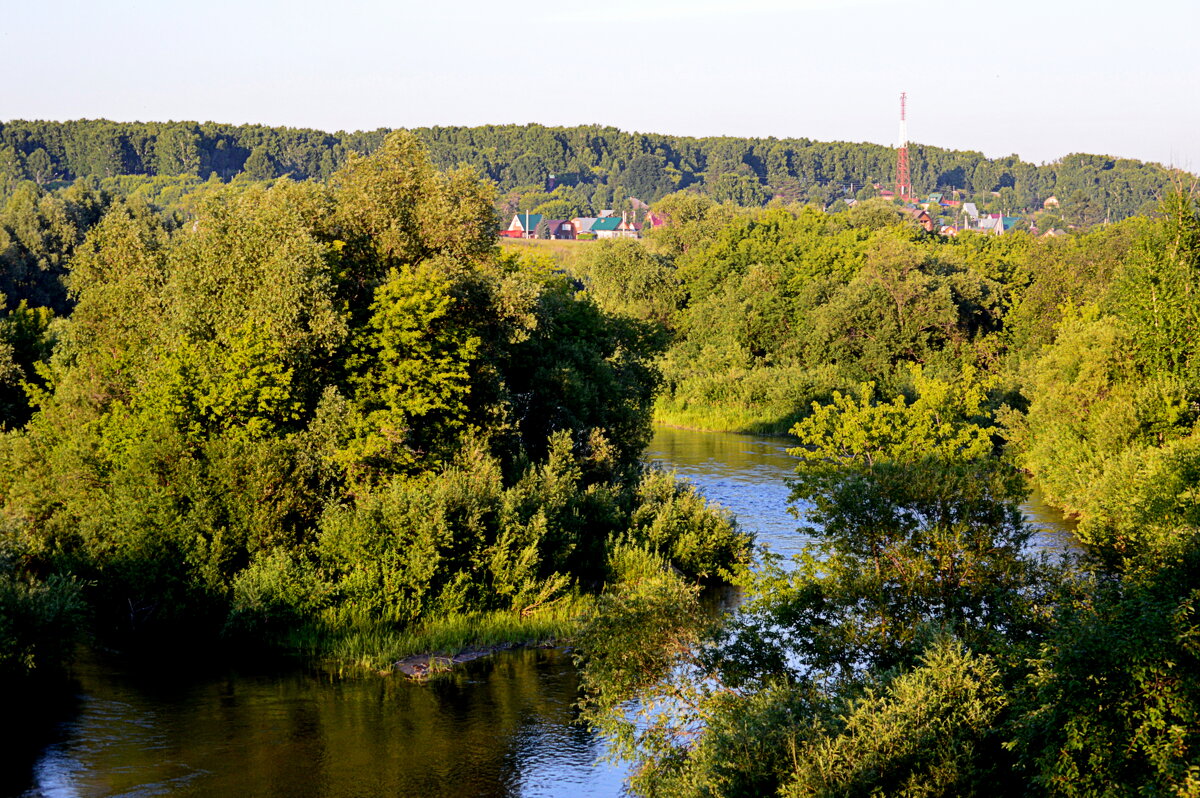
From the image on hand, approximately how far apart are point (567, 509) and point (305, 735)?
11992 millimetres

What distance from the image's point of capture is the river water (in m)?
22.5

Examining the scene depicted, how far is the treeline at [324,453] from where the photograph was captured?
99.0 feet

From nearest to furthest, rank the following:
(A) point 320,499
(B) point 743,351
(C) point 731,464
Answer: (A) point 320,499
(C) point 731,464
(B) point 743,351

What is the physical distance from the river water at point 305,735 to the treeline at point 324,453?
1.58 m

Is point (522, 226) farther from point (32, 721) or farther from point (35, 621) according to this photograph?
point (32, 721)

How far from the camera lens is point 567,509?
114 ft

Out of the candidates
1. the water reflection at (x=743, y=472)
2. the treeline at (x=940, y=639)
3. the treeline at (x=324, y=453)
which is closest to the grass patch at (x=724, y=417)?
the water reflection at (x=743, y=472)

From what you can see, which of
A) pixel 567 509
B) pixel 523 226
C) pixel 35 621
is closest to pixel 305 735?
pixel 35 621

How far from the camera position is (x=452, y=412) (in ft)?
115

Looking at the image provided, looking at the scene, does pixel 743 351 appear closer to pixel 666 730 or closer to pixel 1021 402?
pixel 1021 402

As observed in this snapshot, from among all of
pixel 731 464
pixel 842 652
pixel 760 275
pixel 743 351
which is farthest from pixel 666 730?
pixel 760 275

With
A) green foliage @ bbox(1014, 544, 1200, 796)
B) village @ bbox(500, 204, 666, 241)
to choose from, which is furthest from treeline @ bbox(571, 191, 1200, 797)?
village @ bbox(500, 204, 666, 241)

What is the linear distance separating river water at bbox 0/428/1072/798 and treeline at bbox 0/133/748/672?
158 cm

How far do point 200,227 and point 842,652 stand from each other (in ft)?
79.0
